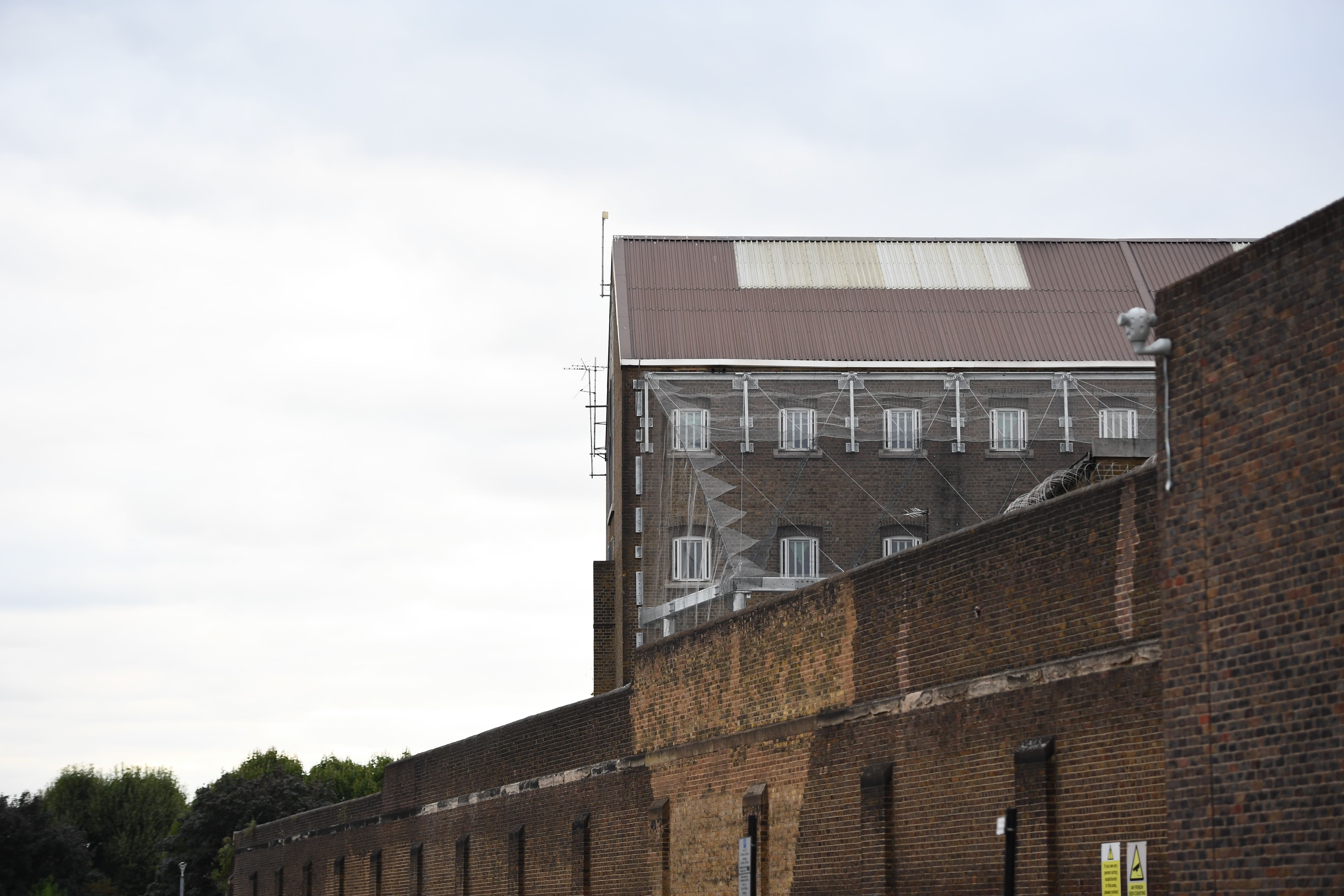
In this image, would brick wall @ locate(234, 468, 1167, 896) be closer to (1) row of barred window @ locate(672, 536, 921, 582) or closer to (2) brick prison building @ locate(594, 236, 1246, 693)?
(2) brick prison building @ locate(594, 236, 1246, 693)

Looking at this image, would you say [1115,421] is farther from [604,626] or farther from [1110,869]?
[1110,869]

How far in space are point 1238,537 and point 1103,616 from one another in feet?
7.37

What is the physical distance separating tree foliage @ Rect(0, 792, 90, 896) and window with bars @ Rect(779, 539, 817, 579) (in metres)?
43.7

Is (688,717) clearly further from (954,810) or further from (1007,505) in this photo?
(1007,505)

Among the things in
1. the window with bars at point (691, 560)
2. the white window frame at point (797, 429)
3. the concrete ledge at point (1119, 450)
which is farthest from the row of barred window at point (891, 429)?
the concrete ledge at point (1119, 450)

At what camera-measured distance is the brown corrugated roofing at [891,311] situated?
4234 cm

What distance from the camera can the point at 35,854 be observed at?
70.8 m

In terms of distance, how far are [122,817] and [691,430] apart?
6319 cm

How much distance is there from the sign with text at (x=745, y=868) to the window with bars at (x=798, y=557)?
17.0 metres

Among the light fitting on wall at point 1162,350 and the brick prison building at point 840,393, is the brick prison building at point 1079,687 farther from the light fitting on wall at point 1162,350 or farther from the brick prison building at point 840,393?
the brick prison building at point 840,393

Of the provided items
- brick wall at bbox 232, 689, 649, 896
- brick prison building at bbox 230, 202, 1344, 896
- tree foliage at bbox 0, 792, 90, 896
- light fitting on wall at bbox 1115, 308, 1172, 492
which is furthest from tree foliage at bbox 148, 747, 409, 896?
light fitting on wall at bbox 1115, 308, 1172, 492

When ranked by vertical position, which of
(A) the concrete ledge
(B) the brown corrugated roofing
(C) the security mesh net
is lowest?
(A) the concrete ledge

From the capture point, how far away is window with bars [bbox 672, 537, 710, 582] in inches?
1594

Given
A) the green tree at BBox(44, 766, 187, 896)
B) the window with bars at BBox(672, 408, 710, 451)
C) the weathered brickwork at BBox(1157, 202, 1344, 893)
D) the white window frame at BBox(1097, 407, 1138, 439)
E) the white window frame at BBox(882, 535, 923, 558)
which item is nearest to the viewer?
the weathered brickwork at BBox(1157, 202, 1344, 893)
